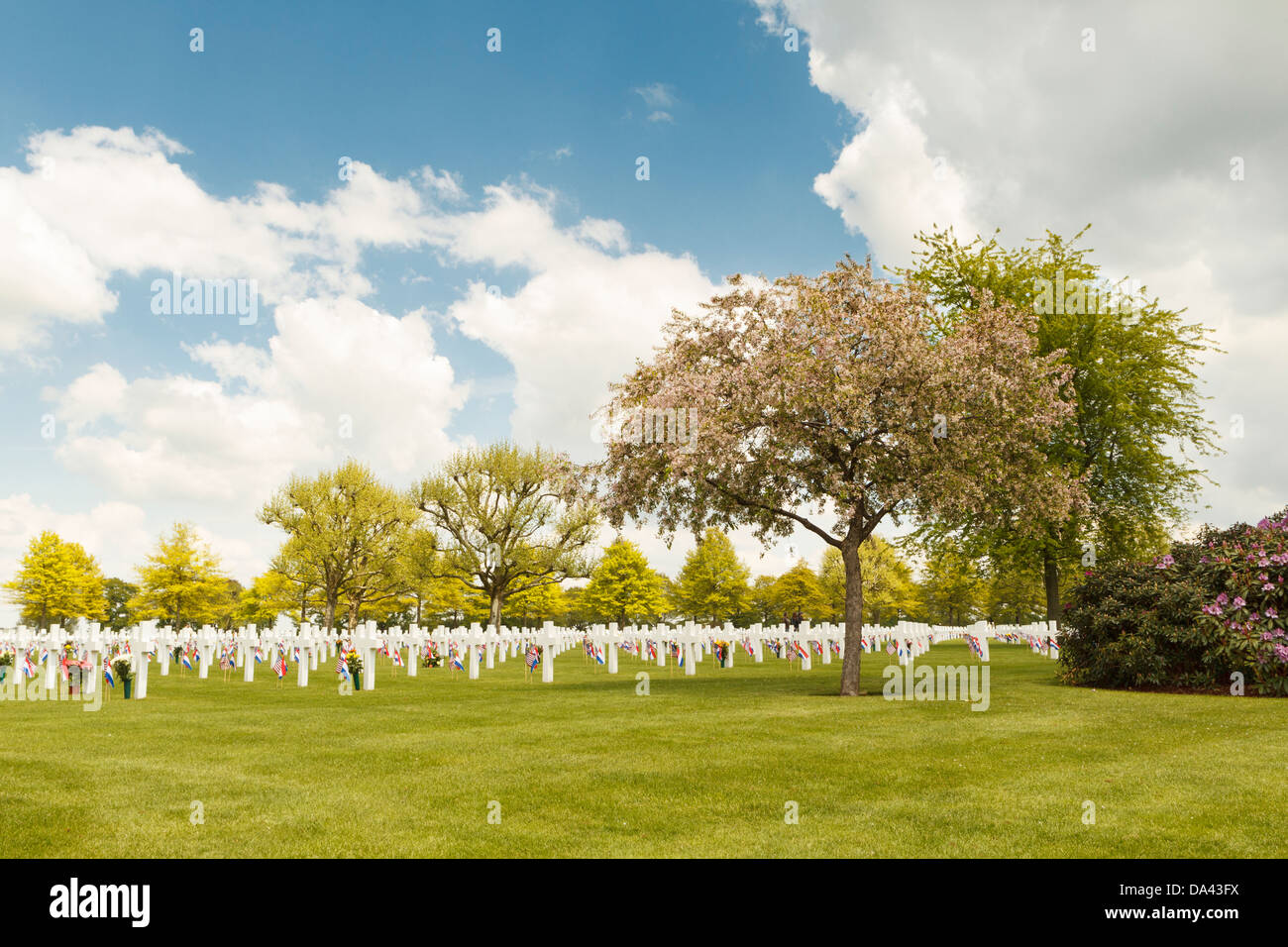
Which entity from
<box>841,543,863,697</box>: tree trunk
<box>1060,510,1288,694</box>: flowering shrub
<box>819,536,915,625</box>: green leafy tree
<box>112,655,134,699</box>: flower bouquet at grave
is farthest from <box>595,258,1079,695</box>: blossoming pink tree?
<box>819,536,915,625</box>: green leafy tree

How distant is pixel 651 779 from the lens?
8.45 meters

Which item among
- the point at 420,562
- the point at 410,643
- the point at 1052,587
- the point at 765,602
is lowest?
the point at 765,602

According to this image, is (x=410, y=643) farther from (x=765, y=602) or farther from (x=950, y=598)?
(x=950, y=598)

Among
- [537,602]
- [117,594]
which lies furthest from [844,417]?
[117,594]

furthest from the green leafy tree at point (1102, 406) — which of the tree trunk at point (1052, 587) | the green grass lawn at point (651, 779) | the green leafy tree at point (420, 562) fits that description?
the green leafy tree at point (420, 562)

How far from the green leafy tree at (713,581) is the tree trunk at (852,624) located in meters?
45.3

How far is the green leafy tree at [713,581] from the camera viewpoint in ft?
213

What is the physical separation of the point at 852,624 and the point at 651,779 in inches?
450

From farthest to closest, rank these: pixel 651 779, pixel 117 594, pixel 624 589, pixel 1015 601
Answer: pixel 117 594 < pixel 1015 601 < pixel 624 589 < pixel 651 779

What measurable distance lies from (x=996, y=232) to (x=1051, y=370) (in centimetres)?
1355

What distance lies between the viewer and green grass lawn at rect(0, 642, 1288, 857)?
6.21m

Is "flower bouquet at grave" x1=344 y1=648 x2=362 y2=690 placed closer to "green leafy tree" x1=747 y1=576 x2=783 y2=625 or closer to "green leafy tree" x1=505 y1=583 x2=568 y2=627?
"green leafy tree" x1=505 y1=583 x2=568 y2=627

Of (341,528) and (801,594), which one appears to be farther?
(801,594)

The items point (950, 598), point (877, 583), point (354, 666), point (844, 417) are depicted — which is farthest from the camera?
point (950, 598)
